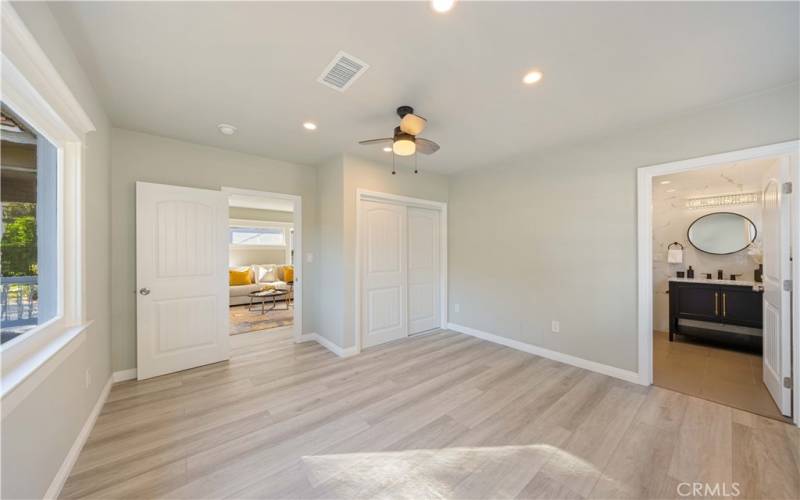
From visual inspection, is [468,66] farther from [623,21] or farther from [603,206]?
[603,206]

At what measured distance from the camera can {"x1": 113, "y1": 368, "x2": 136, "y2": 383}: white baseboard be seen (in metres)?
2.84

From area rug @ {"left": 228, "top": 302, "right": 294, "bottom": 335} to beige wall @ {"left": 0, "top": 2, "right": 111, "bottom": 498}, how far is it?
2115 mm

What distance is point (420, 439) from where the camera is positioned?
199 centimetres

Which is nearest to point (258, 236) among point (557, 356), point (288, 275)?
point (288, 275)

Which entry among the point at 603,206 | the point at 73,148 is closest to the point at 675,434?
the point at 603,206

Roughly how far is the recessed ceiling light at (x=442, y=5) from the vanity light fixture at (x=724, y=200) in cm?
515

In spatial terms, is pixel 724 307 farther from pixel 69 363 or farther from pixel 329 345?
pixel 69 363

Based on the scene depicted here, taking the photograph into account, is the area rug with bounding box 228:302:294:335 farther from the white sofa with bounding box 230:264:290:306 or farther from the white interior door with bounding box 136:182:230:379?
the white interior door with bounding box 136:182:230:379

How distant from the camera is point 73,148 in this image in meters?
1.85

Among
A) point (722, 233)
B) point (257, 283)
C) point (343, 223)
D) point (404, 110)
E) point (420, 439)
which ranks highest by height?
point (404, 110)

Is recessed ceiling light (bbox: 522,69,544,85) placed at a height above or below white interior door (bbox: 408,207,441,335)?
above

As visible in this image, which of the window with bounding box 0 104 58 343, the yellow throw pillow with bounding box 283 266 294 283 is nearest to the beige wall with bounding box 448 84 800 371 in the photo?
the window with bounding box 0 104 58 343

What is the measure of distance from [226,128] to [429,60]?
2.15 m

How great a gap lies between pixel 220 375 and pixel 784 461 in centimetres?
439
